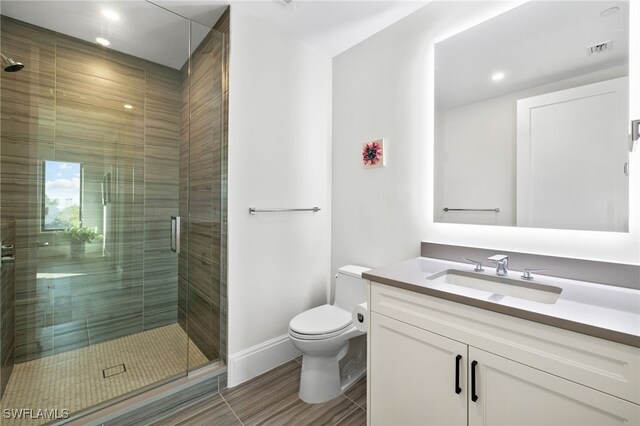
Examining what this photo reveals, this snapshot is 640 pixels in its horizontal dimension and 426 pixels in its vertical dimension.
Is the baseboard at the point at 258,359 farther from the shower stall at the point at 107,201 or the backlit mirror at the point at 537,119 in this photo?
the backlit mirror at the point at 537,119

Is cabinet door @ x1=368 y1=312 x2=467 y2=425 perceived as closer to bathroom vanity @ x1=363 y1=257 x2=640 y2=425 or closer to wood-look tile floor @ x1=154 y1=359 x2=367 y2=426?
bathroom vanity @ x1=363 y1=257 x2=640 y2=425

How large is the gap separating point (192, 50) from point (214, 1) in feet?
1.32

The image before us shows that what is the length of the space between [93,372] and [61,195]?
125cm

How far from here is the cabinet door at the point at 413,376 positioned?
1.06m

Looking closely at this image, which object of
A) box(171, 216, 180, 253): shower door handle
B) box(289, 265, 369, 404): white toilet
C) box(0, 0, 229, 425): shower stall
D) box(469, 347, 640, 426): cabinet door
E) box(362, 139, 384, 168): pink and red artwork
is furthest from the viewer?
box(171, 216, 180, 253): shower door handle

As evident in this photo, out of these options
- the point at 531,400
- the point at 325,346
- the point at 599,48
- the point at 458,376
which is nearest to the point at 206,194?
the point at 325,346

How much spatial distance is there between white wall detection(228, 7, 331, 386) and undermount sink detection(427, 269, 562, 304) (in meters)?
1.15

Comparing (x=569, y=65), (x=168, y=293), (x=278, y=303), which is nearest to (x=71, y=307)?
(x=168, y=293)

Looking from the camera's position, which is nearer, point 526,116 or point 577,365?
point 577,365

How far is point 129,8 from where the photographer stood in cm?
181

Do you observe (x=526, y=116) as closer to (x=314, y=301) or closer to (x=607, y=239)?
(x=607, y=239)

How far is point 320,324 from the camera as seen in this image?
1723 mm

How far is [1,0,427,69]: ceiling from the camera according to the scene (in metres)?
1.77

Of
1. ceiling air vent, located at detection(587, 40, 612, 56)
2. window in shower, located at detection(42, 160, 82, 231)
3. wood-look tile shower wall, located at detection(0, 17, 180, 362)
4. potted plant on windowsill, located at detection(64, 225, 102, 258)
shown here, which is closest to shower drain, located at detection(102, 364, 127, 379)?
wood-look tile shower wall, located at detection(0, 17, 180, 362)
